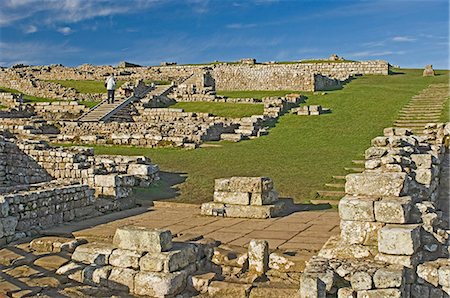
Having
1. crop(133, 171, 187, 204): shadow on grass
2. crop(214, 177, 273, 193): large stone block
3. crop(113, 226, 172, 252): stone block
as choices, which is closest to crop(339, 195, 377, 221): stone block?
crop(113, 226, 172, 252): stone block

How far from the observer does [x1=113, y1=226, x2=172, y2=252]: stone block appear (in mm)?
8148

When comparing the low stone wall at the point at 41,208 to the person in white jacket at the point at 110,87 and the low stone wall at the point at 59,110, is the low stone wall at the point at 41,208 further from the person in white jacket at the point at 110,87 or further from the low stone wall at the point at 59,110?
the person in white jacket at the point at 110,87

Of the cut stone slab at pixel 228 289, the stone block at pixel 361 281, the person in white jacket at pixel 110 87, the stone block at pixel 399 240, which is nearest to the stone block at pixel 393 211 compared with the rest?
the stone block at pixel 399 240

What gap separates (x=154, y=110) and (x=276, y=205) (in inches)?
871

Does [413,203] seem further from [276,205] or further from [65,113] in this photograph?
[65,113]

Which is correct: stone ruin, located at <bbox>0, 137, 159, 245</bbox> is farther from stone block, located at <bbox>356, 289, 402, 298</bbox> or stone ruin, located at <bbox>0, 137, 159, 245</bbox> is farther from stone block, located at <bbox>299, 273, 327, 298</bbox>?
stone block, located at <bbox>356, 289, 402, 298</bbox>

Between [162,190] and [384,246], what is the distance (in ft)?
29.2

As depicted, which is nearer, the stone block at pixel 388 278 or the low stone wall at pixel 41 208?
the stone block at pixel 388 278

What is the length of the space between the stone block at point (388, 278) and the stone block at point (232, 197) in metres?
5.40

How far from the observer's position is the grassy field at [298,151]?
50.0ft

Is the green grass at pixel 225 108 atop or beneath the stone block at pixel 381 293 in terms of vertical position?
atop

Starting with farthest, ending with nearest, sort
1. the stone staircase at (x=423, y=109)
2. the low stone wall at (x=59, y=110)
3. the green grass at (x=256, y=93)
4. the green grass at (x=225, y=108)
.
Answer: the green grass at (x=256, y=93), the low stone wall at (x=59, y=110), the green grass at (x=225, y=108), the stone staircase at (x=423, y=109)

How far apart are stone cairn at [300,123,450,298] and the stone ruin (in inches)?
237

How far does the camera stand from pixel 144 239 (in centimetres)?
827
